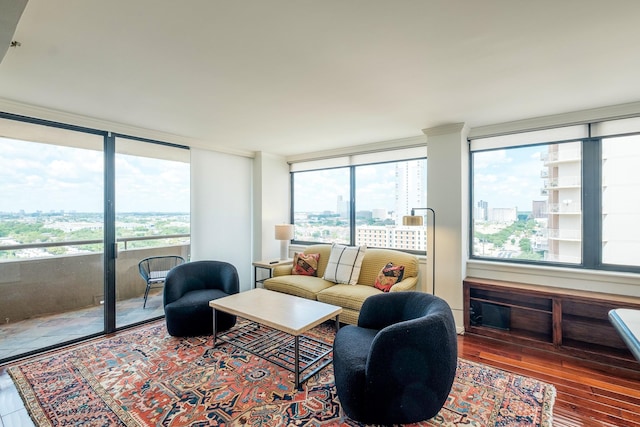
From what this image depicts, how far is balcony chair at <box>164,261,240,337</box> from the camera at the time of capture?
10.5 ft

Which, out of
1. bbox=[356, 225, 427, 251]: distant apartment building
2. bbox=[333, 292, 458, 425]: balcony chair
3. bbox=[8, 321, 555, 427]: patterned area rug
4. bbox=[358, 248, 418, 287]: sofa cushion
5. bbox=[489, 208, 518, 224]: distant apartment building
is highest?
bbox=[489, 208, 518, 224]: distant apartment building

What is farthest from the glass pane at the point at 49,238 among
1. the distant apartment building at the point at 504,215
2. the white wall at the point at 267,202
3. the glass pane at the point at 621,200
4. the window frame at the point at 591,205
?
the glass pane at the point at 621,200

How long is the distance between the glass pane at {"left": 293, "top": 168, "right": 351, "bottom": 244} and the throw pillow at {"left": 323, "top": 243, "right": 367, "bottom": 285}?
2.45ft

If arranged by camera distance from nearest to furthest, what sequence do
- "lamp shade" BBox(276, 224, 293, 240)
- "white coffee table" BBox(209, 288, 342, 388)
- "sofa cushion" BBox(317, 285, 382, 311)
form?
"white coffee table" BBox(209, 288, 342, 388), "sofa cushion" BBox(317, 285, 382, 311), "lamp shade" BBox(276, 224, 293, 240)

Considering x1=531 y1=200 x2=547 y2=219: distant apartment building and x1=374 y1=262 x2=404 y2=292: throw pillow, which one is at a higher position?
x1=531 y1=200 x2=547 y2=219: distant apartment building

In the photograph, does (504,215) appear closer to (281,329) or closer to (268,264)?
(281,329)

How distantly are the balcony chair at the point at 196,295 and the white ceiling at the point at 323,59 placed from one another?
1847mm

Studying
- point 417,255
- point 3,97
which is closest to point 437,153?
point 417,255

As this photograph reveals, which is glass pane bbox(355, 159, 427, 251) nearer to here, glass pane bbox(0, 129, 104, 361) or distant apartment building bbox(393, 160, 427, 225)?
distant apartment building bbox(393, 160, 427, 225)

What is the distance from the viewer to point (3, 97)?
264 cm

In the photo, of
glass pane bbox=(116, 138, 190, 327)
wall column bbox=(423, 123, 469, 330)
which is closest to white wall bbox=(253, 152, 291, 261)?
glass pane bbox=(116, 138, 190, 327)

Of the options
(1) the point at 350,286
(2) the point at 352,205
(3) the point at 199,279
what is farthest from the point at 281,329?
(2) the point at 352,205

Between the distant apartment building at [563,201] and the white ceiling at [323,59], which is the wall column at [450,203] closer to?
the white ceiling at [323,59]

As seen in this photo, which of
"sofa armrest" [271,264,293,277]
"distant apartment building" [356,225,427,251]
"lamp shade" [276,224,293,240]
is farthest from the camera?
"lamp shade" [276,224,293,240]
